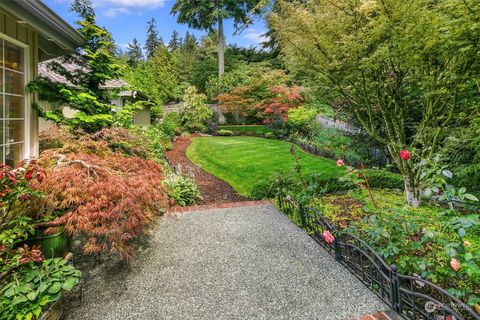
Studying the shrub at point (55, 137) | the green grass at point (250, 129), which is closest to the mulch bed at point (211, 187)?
the shrub at point (55, 137)

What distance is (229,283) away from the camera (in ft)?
10.7

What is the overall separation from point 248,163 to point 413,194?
5668 mm

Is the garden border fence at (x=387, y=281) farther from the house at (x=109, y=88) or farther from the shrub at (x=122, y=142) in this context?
the house at (x=109, y=88)

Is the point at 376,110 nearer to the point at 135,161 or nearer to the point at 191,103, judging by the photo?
the point at 135,161

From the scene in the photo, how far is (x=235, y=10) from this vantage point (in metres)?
22.7

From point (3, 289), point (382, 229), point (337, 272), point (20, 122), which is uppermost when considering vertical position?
point (20, 122)

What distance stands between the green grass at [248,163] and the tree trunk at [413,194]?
1.97 meters

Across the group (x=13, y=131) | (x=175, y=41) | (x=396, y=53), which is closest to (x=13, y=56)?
(x=13, y=131)

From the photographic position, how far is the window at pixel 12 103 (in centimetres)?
357

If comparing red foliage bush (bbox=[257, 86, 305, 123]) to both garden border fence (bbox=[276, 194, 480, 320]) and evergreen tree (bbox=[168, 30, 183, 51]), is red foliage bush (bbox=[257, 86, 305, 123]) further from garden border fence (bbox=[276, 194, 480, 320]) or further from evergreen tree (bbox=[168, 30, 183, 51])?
evergreen tree (bbox=[168, 30, 183, 51])

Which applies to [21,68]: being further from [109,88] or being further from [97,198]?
[109,88]

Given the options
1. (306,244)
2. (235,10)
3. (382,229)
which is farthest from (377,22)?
(235,10)

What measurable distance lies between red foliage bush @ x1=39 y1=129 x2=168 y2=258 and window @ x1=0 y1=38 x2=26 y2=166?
0.57 m

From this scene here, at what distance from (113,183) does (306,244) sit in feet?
10.1
